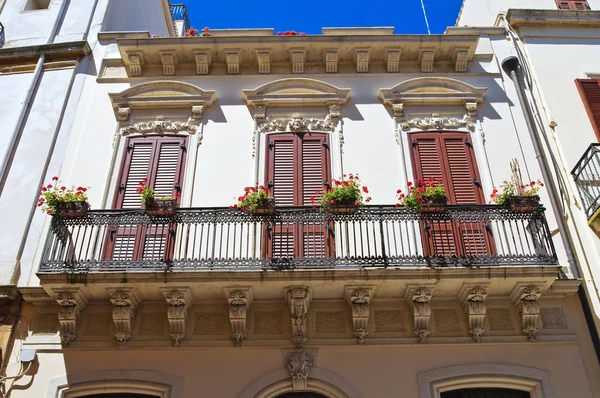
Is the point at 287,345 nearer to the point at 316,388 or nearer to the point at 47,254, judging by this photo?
the point at 316,388

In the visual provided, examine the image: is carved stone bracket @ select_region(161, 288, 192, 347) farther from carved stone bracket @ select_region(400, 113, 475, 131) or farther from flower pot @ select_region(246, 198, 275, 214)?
carved stone bracket @ select_region(400, 113, 475, 131)

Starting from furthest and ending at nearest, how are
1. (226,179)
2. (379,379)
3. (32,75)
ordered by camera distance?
1. (32,75)
2. (226,179)
3. (379,379)

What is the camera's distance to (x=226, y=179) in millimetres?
10336

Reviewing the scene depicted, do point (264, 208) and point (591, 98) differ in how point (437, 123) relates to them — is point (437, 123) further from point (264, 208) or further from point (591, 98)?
point (264, 208)

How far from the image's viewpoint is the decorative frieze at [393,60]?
11711 millimetres

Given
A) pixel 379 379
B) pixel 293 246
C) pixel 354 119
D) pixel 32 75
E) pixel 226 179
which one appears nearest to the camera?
pixel 379 379

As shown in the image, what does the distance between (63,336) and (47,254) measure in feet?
4.21

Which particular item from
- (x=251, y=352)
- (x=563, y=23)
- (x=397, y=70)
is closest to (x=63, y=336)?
(x=251, y=352)

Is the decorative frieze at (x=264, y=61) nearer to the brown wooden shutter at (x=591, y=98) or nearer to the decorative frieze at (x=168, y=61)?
the decorative frieze at (x=168, y=61)

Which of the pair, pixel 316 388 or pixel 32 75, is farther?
pixel 32 75

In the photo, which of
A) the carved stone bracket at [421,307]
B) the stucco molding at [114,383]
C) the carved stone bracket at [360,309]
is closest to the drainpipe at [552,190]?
the carved stone bracket at [421,307]

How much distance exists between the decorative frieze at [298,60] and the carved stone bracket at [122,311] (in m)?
5.83

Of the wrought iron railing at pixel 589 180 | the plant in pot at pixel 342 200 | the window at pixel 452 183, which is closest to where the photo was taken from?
the plant in pot at pixel 342 200

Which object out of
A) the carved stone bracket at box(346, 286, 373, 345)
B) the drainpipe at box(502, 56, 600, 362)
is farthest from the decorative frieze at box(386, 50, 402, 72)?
the carved stone bracket at box(346, 286, 373, 345)
